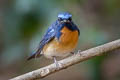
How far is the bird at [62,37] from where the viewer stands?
12.7 feet

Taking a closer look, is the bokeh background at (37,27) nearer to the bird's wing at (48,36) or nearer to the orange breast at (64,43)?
the bird's wing at (48,36)

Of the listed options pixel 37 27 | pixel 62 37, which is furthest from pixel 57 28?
pixel 37 27

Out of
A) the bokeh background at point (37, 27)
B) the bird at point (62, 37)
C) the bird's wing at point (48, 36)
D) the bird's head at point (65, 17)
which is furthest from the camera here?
the bokeh background at point (37, 27)

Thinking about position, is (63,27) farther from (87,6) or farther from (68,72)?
(68,72)

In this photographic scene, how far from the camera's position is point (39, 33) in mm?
4551

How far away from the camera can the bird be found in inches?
153

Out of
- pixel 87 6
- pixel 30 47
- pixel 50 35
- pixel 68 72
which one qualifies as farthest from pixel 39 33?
pixel 68 72

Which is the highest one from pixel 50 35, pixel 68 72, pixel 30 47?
pixel 50 35

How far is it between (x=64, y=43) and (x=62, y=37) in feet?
0.20

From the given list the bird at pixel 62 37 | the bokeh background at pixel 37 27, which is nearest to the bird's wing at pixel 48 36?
the bird at pixel 62 37

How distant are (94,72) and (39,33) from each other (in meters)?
0.74

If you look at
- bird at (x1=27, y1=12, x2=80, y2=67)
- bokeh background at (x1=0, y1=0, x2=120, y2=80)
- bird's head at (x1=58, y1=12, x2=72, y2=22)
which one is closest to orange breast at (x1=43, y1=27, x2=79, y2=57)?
bird at (x1=27, y1=12, x2=80, y2=67)

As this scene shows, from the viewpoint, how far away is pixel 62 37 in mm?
3943

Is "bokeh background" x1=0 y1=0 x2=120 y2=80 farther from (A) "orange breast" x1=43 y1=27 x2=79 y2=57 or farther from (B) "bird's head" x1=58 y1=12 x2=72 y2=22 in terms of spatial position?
(B) "bird's head" x1=58 y1=12 x2=72 y2=22
